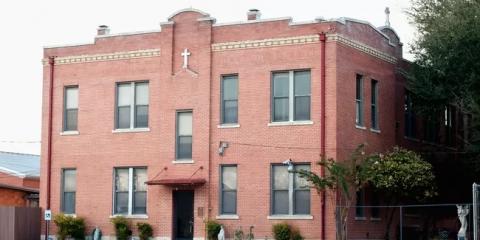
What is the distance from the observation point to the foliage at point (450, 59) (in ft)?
123

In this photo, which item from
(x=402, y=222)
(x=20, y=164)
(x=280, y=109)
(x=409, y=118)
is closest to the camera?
(x=280, y=109)

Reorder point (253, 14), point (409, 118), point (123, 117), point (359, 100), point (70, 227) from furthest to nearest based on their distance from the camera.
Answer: point (409, 118) → point (123, 117) → point (70, 227) → point (359, 100) → point (253, 14)

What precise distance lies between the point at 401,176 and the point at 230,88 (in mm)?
7669

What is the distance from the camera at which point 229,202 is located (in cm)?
3741

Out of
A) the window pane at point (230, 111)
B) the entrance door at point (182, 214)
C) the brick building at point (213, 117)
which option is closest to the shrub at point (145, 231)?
the brick building at point (213, 117)

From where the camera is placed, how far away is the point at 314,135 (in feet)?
117

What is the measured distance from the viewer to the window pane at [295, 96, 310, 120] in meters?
36.2

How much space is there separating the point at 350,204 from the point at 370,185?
2.38 meters

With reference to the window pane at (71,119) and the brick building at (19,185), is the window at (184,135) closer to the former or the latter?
the window pane at (71,119)

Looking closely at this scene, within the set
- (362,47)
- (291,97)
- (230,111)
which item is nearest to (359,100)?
(362,47)

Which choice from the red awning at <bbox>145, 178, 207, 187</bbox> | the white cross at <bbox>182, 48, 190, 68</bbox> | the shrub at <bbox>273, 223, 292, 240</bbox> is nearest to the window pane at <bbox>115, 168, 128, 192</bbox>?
the red awning at <bbox>145, 178, 207, 187</bbox>

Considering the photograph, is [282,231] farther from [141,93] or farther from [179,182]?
[141,93]

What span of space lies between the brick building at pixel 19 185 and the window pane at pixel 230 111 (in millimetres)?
18299

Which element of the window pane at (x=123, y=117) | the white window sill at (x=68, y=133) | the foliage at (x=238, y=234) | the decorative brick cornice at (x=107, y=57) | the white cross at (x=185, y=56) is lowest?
the foliage at (x=238, y=234)
